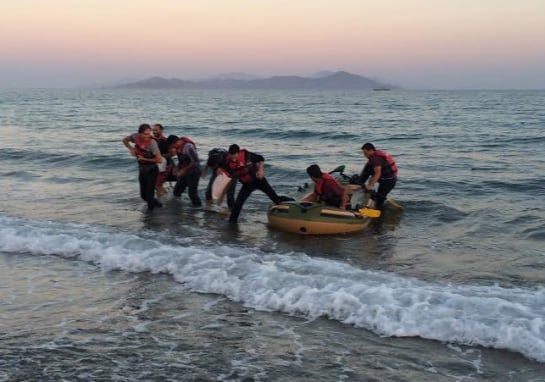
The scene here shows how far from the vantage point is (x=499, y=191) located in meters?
15.1

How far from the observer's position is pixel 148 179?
12.2 meters

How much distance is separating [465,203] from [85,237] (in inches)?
340

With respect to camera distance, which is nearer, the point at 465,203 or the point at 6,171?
the point at 465,203

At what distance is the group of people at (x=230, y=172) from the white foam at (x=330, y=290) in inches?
76.6

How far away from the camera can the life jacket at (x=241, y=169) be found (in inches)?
429

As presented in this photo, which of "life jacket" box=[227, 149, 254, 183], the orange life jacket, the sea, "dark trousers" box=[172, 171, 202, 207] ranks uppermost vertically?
"life jacket" box=[227, 149, 254, 183]

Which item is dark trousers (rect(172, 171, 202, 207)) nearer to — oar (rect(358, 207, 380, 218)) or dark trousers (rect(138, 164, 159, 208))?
dark trousers (rect(138, 164, 159, 208))

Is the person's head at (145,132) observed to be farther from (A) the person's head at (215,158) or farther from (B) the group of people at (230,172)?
(A) the person's head at (215,158)

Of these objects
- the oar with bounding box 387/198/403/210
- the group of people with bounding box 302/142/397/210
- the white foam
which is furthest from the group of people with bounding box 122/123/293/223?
the oar with bounding box 387/198/403/210

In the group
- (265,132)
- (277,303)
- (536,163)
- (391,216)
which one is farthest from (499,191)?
(265,132)

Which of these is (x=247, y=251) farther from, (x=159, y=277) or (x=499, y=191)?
(x=499, y=191)

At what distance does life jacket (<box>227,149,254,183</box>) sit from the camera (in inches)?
429

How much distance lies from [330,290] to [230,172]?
4.42m

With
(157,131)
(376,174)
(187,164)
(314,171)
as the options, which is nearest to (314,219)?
(314,171)
